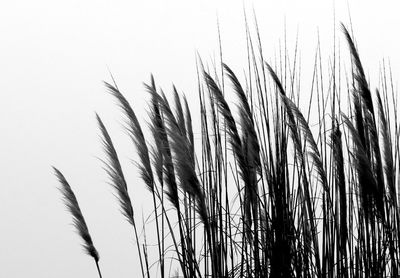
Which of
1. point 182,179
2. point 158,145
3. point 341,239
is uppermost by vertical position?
point 158,145

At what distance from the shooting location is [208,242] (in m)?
1.80

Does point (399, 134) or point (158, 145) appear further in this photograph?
point (399, 134)

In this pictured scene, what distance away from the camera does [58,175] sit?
1.80m

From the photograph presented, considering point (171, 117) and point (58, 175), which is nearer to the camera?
point (171, 117)

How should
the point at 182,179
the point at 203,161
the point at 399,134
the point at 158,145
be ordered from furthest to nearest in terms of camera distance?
the point at 399,134 → the point at 203,161 → the point at 158,145 → the point at 182,179

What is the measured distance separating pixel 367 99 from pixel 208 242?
539mm

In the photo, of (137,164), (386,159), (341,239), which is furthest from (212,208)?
(386,159)

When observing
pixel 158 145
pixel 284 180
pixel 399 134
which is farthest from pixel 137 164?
pixel 399 134

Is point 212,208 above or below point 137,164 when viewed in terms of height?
below

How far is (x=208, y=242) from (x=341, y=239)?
13.8 inches

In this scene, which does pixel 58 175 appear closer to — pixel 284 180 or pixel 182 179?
pixel 182 179

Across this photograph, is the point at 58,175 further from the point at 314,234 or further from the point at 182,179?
the point at 314,234

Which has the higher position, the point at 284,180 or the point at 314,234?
the point at 284,180

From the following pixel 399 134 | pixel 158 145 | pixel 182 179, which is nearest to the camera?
pixel 182 179
